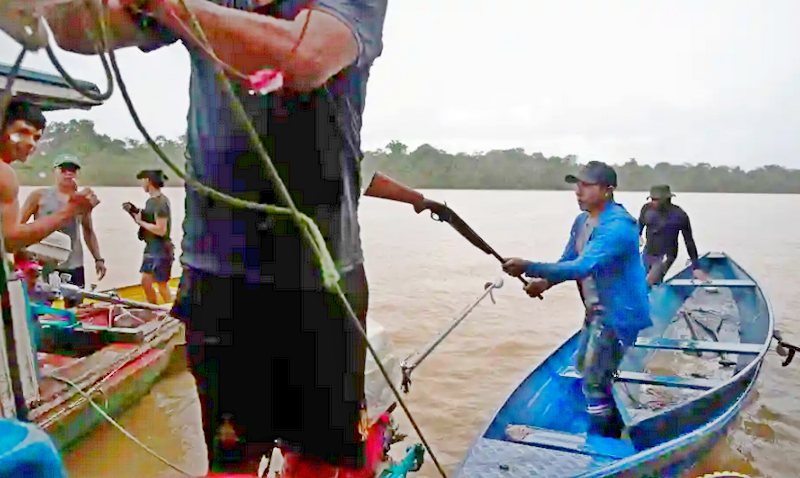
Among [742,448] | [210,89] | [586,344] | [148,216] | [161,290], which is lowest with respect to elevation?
[742,448]

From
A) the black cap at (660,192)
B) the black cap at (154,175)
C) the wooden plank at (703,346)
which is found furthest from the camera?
the black cap at (660,192)

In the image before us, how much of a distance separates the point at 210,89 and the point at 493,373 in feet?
10.2

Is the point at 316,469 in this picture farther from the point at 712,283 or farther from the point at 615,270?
the point at 712,283

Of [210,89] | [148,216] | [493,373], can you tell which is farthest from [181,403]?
[493,373]

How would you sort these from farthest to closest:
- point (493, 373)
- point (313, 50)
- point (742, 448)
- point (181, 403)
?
point (493, 373) < point (742, 448) < point (181, 403) < point (313, 50)

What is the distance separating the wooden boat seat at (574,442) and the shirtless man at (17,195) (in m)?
1.45

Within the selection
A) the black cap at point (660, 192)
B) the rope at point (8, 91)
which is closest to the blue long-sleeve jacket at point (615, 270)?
the rope at point (8, 91)

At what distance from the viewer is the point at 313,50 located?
0.82m

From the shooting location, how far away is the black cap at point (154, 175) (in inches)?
46.2

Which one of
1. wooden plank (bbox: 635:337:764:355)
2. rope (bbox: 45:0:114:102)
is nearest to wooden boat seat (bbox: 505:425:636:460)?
wooden plank (bbox: 635:337:764:355)

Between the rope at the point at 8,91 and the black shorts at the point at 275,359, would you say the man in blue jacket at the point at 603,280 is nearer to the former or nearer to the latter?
the black shorts at the point at 275,359

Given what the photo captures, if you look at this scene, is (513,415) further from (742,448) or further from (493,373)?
(493,373)

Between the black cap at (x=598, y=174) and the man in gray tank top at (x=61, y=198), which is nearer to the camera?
the man in gray tank top at (x=61, y=198)

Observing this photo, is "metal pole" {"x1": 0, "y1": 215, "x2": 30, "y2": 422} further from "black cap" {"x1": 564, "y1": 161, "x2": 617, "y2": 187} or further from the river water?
"black cap" {"x1": 564, "y1": 161, "x2": 617, "y2": 187}
